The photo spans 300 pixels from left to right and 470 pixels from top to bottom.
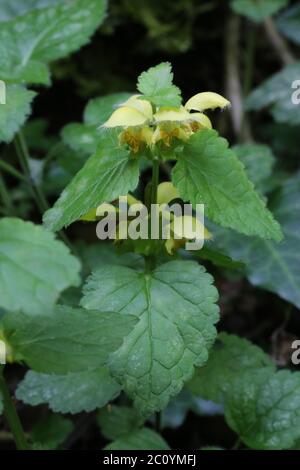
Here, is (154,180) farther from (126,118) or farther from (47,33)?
(47,33)

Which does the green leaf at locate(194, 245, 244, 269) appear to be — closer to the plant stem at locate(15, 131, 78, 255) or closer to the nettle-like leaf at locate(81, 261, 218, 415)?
the nettle-like leaf at locate(81, 261, 218, 415)

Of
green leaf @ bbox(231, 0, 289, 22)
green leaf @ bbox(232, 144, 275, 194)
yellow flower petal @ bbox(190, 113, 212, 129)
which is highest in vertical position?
green leaf @ bbox(231, 0, 289, 22)

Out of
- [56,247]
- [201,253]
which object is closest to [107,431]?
[201,253]

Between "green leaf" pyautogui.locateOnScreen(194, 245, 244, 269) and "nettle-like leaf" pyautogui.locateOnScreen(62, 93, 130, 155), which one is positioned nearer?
"green leaf" pyautogui.locateOnScreen(194, 245, 244, 269)

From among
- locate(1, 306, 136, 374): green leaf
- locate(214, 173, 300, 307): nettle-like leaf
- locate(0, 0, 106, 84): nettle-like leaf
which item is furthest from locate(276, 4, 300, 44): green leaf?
locate(1, 306, 136, 374): green leaf

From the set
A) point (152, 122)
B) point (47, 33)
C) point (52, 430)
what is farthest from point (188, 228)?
point (47, 33)

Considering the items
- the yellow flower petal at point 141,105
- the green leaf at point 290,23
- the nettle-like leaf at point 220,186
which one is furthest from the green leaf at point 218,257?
the green leaf at point 290,23

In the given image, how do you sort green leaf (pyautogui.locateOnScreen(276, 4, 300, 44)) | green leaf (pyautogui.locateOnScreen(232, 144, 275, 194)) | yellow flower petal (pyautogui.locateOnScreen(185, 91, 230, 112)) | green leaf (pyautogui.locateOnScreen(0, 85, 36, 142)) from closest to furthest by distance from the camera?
yellow flower petal (pyautogui.locateOnScreen(185, 91, 230, 112)) < green leaf (pyautogui.locateOnScreen(0, 85, 36, 142)) < green leaf (pyautogui.locateOnScreen(232, 144, 275, 194)) < green leaf (pyautogui.locateOnScreen(276, 4, 300, 44))

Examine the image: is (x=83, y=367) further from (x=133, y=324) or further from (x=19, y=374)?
(x=19, y=374)
